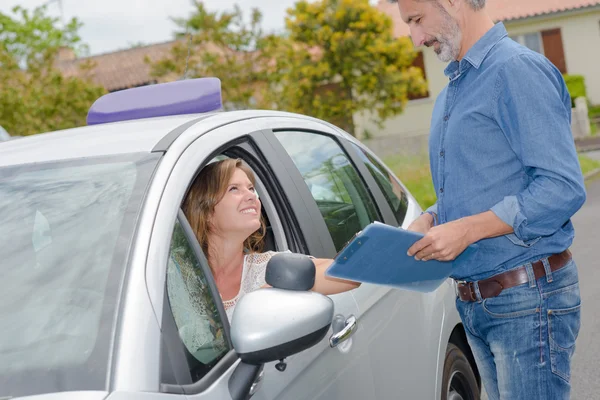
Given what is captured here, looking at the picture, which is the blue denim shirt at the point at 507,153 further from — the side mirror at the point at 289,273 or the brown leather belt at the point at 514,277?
the side mirror at the point at 289,273

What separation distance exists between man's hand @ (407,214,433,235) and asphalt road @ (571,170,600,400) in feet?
7.21

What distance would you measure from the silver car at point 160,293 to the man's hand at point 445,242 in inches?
14.4

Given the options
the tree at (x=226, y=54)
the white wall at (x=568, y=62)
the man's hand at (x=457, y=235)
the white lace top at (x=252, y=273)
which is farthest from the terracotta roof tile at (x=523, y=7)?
the man's hand at (x=457, y=235)

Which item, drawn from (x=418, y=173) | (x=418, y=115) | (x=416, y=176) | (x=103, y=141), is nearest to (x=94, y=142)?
(x=103, y=141)

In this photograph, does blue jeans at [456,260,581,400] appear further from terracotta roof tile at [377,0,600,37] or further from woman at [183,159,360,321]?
terracotta roof tile at [377,0,600,37]

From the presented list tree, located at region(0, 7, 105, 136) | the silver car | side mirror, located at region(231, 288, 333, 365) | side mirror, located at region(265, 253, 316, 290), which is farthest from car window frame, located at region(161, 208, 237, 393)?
tree, located at region(0, 7, 105, 136)

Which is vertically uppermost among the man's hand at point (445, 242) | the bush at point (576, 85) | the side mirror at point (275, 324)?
the side mirror at point (275, 324)

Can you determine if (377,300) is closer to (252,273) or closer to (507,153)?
(252,273)

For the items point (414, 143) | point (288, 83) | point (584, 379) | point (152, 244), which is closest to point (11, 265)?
point (152, 244)

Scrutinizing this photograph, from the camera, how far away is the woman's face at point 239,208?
2494 millimetres

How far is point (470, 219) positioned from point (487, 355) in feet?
1.83

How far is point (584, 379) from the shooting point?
471 centimetres

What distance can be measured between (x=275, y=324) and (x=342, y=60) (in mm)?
21311

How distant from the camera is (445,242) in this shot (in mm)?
2242
